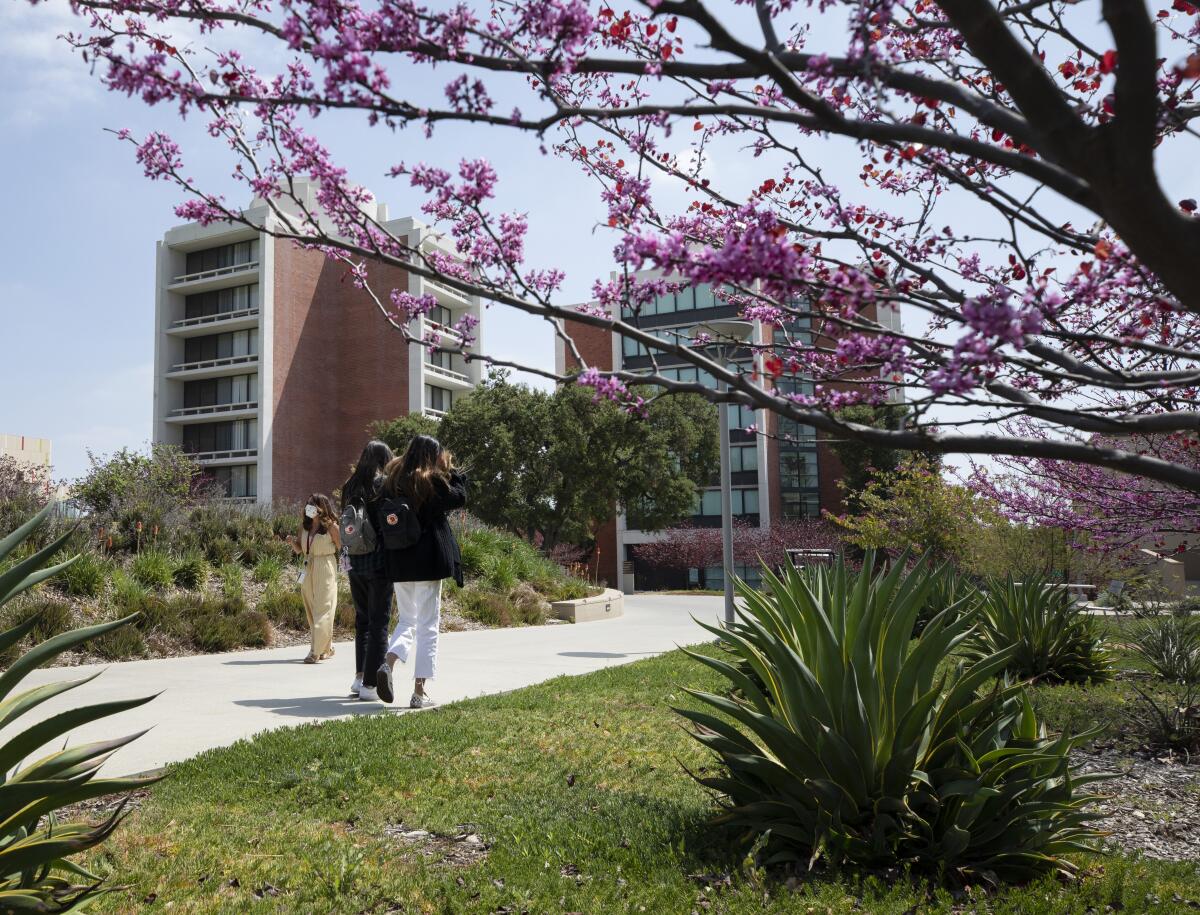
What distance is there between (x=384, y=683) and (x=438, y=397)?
42.3 metres

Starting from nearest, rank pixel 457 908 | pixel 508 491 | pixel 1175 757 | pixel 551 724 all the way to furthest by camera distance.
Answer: pixel 457 908 → pixel 1175 757 → pixel 551 724 → pixel 508 491

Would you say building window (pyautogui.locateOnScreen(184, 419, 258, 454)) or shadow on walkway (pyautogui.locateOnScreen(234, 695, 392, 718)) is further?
building window (pyautogui.locateOnScreen(184, 419, 258, 454))

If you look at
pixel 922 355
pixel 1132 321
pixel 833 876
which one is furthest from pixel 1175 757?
pixel 922 355

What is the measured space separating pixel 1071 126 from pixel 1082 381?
1.02 metres

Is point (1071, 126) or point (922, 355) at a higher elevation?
point (1071, 126)

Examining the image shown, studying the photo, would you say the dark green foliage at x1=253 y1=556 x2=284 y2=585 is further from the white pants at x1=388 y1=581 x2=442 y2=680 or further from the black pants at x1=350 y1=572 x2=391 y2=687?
the white pants at x1=388 y1=581 x2=442 y2=680

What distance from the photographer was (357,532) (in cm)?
699

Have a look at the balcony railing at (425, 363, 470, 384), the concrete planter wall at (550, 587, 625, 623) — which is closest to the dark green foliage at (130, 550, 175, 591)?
the concrete planter wall at (550, 587, 625, 623)

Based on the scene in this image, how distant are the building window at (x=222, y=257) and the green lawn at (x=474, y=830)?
143 ft

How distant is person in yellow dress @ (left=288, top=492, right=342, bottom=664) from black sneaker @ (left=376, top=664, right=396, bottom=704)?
2.66m

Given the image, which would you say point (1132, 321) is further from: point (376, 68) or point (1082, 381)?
point (376, 68)

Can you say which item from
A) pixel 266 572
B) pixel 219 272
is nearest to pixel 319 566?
pixel 266 572

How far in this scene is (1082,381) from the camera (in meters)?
2.63

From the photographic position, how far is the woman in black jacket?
6.77 m
